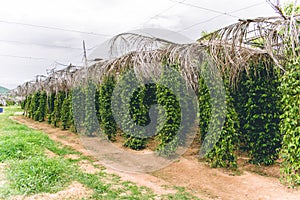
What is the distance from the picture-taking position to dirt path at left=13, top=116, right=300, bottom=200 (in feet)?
11.0

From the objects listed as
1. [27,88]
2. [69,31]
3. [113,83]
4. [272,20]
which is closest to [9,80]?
[27,88]

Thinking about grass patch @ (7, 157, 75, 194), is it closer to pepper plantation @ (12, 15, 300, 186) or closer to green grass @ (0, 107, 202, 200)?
green grass @ (0, 107, 202, 200)

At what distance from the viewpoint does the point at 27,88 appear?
54.7 feet

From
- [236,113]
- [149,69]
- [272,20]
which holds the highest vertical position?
[272,20]

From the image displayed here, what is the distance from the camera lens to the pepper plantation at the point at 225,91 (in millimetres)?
3213

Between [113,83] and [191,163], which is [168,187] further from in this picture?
[113,83]

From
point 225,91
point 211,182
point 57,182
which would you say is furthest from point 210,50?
point 57,182

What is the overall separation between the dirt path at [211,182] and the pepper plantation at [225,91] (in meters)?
0.24

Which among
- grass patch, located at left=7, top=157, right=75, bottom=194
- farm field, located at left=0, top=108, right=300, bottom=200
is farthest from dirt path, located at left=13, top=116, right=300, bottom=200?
grass patch, located at left=7, top=157, right=75, bottom=194

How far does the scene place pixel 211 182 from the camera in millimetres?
3869

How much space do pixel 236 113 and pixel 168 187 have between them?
190 centimetres

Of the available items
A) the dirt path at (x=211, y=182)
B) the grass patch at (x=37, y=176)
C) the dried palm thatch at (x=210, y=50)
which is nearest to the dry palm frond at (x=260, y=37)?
the dried palm thatch at (x=210, y=50)

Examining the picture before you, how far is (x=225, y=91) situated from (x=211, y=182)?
1563 mm

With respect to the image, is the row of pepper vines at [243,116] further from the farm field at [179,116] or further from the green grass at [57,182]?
the green grass at [57,182]
